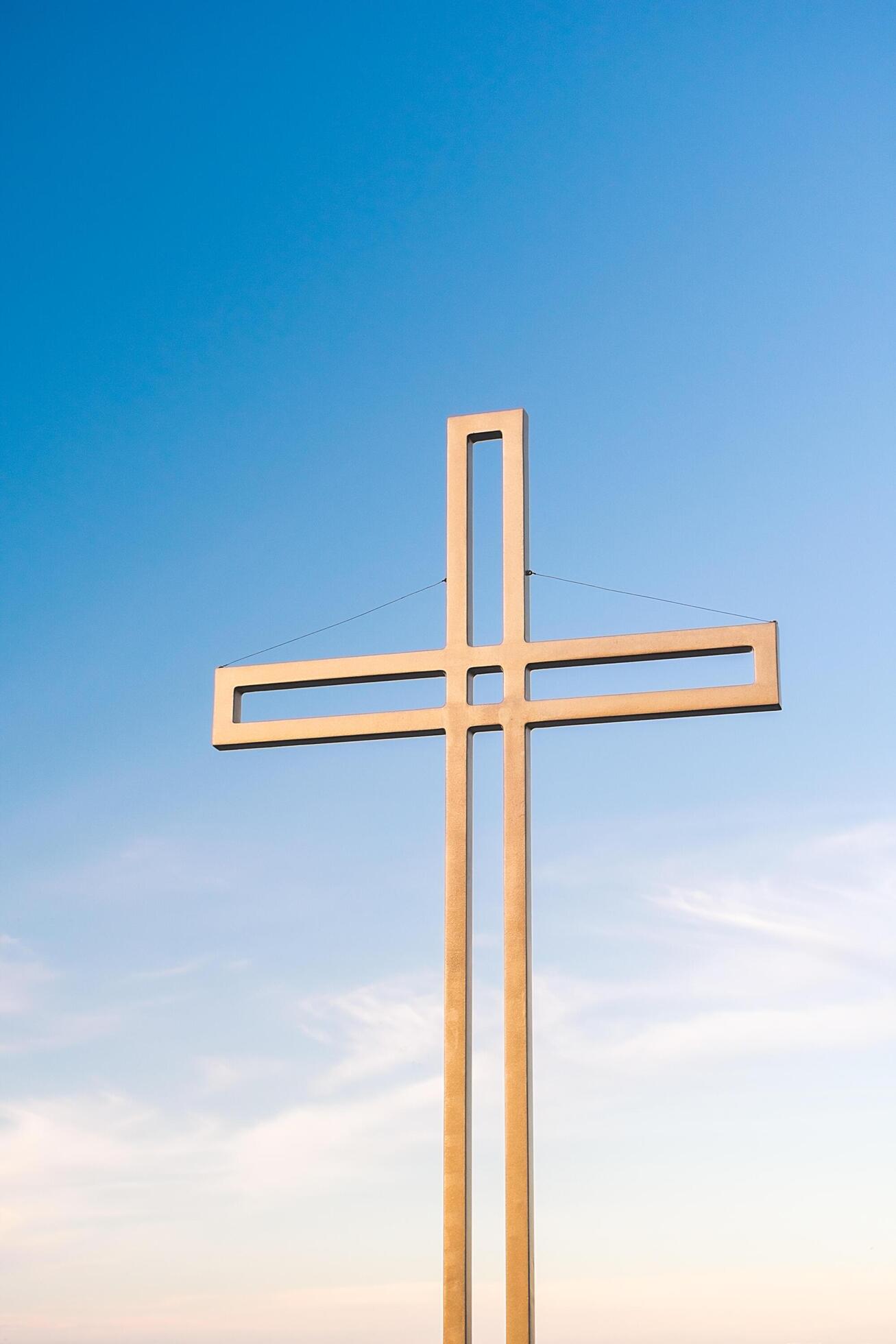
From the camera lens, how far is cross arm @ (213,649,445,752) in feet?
25.9

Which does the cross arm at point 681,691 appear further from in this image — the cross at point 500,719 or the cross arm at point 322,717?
the cross arm at point 322,717

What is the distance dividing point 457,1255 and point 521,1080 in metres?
0.71

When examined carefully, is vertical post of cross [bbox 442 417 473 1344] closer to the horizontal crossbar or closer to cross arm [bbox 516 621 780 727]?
the horizontal crossbar

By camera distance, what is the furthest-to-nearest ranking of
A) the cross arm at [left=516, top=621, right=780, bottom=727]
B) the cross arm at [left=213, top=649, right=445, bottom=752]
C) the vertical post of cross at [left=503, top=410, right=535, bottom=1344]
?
1. the cross arm at [left=213, top=649, right=445, bottom=752]
2. the cross arm at [left=516, top=621, right=780, bottom=727]
3. the vertical post of cross at [left=503, top=410, right=535, bottom=1344]

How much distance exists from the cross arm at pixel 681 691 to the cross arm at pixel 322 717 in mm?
518

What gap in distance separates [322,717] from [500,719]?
87 centimetres

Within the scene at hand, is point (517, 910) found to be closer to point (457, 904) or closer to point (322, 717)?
point (457, 904)

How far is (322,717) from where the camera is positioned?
8.09m

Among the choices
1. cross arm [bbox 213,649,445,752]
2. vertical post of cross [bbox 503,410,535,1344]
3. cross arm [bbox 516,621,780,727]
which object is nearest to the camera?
vertical post of cross [bbox 503,410,535,1344]

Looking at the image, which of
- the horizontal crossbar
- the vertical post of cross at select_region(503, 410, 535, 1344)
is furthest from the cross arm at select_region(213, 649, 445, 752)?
the vertical post of cross at select_region(503, 410, 535, 1344)

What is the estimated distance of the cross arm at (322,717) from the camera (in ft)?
25.9

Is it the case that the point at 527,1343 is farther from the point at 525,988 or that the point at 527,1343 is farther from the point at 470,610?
the point at 470,610

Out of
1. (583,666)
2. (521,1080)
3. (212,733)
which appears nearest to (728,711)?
(583,666)

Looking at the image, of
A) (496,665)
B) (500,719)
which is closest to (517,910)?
(500,719)
